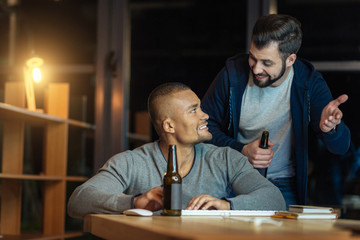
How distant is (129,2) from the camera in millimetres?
4043

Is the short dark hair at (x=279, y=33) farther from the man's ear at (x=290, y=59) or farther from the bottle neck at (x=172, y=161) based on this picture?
the bottle neck at (x=172, y=161)

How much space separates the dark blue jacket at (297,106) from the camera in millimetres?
2518

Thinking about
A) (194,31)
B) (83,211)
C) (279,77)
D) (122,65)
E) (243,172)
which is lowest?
(83,211)

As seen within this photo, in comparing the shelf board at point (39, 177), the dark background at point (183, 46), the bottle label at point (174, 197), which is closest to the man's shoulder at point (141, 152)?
the bottle label at point (174, 197)

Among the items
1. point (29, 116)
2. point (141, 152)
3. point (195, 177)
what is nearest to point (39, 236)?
point (29, 116)

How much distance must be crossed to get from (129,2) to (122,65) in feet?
1.62

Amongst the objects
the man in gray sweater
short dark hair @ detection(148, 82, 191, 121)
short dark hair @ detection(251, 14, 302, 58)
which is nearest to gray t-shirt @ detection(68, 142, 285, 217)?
the man in gray sweater

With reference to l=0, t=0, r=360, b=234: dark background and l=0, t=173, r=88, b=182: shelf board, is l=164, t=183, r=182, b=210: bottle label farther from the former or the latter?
l=0, t=0, r=360, b=234: dark background

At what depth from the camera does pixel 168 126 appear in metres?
2.23

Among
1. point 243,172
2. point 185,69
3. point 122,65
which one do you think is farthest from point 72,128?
point 243,172

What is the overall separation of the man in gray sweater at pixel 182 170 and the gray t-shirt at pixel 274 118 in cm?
45

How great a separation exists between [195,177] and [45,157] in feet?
6.83

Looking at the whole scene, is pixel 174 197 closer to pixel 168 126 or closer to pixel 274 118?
pixel 168 126

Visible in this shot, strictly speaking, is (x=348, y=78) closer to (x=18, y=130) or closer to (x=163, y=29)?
(x=163, y=29)
